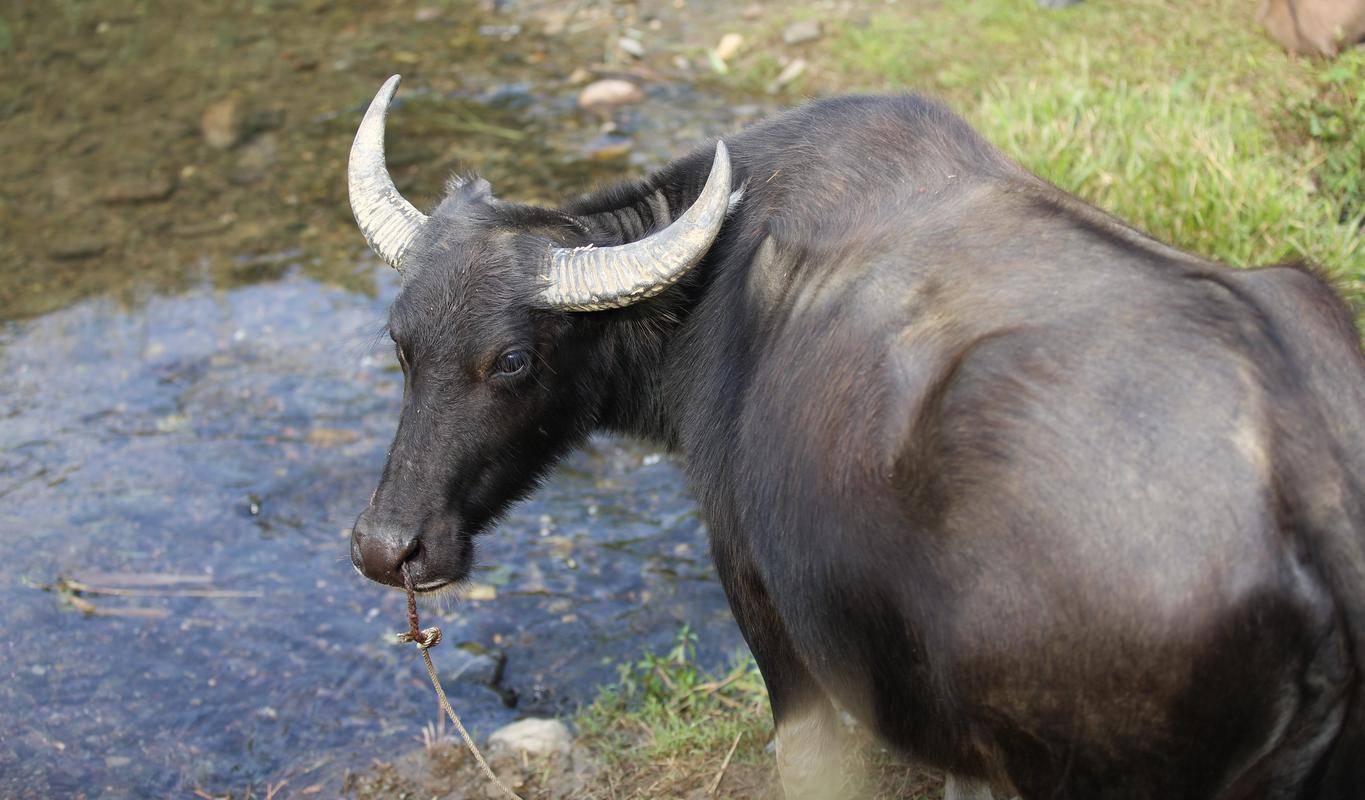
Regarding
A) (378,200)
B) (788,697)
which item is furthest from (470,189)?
(788,697)

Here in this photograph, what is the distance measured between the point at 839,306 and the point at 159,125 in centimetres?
744

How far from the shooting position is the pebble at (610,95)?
350 inches

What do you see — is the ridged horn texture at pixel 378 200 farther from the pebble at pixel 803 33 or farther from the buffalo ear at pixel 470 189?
the pebble at pixel 803 33

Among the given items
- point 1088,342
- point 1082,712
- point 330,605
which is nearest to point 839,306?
point 1088,342

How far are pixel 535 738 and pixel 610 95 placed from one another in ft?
17.7

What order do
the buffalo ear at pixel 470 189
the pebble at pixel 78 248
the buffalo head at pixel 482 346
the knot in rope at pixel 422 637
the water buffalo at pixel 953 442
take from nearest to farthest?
the water buffalo at pixel 953 442 < the buffalo head at pixel 482 346 < the knot in rope at pixel 422 637 < the buffalo ear at pixel 470 189 < the pebble at pixel 78 248

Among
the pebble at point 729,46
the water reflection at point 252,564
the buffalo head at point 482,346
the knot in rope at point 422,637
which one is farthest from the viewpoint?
the pebble at point 729,46

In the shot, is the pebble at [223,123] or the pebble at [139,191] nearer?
the pebble at [139,191]

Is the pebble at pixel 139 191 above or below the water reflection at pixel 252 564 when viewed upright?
below

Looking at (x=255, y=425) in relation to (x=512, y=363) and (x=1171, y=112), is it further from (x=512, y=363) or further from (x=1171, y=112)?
(x=1171, y=112)

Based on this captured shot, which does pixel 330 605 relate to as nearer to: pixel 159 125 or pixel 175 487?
pixel 175 487

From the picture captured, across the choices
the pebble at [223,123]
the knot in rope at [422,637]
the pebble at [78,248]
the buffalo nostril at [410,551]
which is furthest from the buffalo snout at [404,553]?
the pebble at [223,123]

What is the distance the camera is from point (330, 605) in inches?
210

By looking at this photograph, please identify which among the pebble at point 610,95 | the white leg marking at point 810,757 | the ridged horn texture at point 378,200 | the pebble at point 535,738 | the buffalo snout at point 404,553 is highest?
the ridged horn texture at point 378,200
